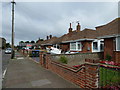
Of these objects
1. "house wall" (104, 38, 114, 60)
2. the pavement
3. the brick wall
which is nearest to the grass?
the pavement

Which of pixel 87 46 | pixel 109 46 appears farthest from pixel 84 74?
pixel 87 46

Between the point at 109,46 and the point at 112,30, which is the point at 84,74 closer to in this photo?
the point at 109,46

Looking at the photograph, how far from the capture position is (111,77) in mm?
3486

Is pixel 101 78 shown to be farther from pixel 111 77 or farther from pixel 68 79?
pixel 68 79

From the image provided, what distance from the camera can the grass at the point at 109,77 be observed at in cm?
330

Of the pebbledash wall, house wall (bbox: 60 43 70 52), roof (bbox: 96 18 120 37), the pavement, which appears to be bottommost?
the pavement

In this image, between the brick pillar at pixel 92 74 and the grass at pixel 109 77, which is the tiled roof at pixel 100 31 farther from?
the brick pillar at pixel 92 74

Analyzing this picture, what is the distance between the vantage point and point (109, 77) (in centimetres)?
361

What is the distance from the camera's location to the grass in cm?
330

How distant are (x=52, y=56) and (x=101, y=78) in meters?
5.18

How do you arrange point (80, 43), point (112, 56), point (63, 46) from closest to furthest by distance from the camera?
point (112, 56) → point (80, 43) → point (63, 46)

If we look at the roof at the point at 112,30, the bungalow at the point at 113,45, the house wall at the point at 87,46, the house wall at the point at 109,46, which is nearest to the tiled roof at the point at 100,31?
the roof at the point at 112,30

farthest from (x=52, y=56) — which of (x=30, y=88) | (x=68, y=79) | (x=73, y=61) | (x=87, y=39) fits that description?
(x=87, y=39)

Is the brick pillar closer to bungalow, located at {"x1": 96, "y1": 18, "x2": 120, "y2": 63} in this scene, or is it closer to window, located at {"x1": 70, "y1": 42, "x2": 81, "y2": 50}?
bungalow, located at {"x1": 96, "y1": 18, "x2": 120, "y2": 63}
